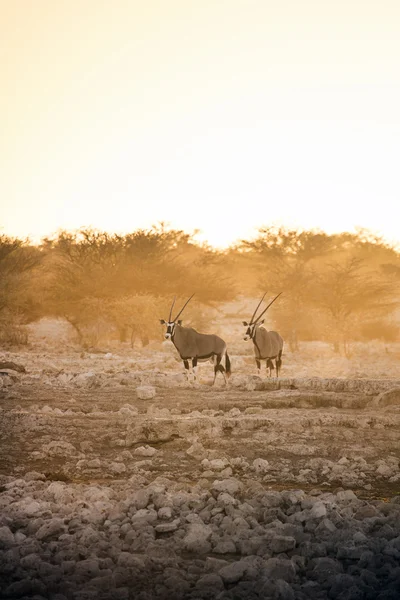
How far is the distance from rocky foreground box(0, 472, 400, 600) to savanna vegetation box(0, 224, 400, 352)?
1961cm

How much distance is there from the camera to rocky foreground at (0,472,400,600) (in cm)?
452

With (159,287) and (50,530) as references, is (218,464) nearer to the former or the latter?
(50,530)

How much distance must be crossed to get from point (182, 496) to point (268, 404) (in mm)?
5837

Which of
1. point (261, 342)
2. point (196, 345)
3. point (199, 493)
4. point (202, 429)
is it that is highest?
point (261, 342)

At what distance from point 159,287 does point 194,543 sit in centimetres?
2558

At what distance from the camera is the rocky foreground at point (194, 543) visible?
4523 mm

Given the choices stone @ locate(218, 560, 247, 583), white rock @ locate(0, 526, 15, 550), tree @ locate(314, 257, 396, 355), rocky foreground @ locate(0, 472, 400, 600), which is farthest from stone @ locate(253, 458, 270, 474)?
tree @ locate(314, 257, 396, 355)

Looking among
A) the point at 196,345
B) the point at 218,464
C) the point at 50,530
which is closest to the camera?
the point at 50,530

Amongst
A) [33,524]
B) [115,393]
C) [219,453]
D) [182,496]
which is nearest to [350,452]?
[219,453]

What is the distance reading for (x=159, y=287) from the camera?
30656 mm

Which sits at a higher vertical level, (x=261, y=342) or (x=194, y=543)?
(x=261, y=342)

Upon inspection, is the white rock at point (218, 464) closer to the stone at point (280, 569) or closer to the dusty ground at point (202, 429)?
the dusty ground at point (202, 429)

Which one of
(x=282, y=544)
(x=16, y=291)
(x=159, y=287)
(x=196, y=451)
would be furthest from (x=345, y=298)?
(x=282, y=544)

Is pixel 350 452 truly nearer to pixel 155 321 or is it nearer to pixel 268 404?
pixel 268 404
